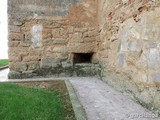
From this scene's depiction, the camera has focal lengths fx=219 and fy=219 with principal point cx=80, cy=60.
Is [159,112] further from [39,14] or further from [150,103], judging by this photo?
[39,14]

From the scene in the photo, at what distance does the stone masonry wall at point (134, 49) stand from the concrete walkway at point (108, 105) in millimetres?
131

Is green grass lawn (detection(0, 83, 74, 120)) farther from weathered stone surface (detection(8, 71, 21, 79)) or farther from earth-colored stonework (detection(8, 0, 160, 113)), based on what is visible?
weathered stone surface (detection(8, 71, 21, 79))

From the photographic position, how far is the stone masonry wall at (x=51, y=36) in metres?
5.50

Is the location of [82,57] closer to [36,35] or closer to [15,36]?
[36,35]

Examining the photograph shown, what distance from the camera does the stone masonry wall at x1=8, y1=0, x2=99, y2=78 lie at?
5504 mm

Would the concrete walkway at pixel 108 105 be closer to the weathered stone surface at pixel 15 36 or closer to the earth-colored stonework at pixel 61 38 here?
the earth-colored stonework at pixel 61 38

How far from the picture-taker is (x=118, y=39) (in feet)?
13.5

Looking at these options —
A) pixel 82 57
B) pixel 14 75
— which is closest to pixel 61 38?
pixel 82 57

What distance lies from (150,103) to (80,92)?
1426 mm

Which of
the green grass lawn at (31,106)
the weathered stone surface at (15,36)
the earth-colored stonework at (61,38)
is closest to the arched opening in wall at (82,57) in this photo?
the earth-colored stonework at (61,38)

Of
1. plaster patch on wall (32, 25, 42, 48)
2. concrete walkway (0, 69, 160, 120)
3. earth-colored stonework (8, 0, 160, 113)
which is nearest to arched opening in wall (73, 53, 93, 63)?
earth-colored stonework (8, 0, 160, 113)

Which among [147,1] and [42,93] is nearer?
[147,1]

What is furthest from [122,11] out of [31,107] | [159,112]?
[31,107]

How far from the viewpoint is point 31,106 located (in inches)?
110
